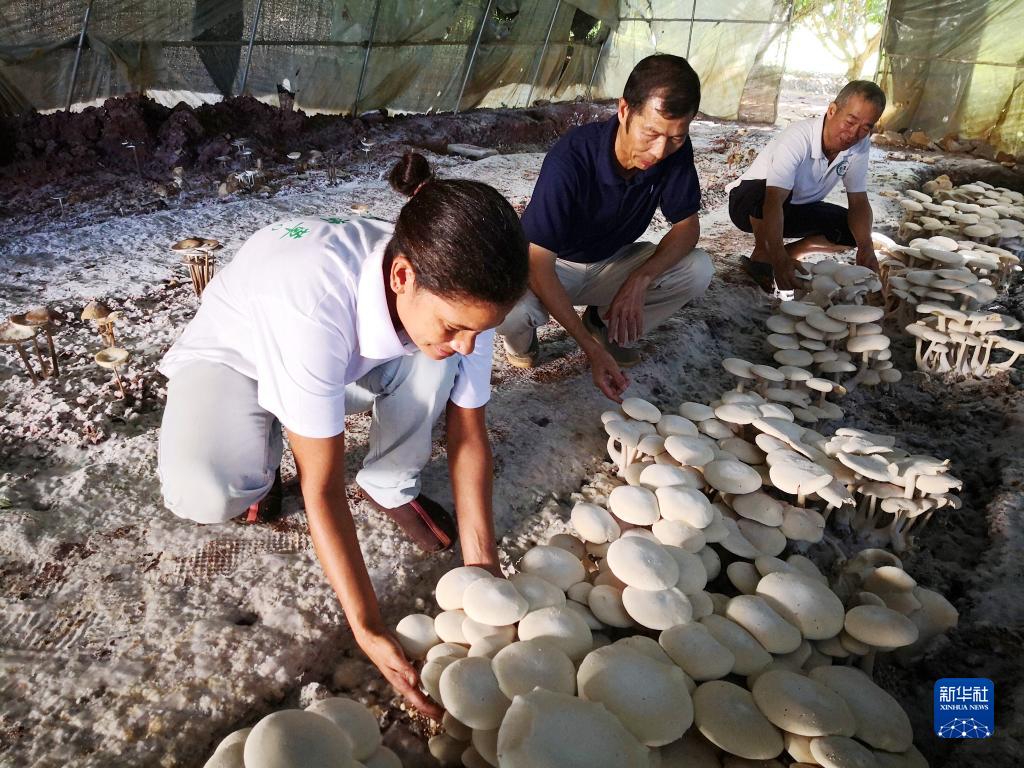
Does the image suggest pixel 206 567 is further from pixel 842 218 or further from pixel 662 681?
pixel 842 218

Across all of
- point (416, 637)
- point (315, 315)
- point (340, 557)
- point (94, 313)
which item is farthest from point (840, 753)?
point (94, 313)

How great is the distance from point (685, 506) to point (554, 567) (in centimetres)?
50

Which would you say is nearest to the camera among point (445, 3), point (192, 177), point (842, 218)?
point (842, 218)

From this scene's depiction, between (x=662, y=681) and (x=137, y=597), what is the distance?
5.31ft

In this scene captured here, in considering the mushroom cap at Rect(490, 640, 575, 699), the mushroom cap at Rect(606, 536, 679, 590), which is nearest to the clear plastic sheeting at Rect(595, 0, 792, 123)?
the mushroom cap at Rect(606, 536, 679, 590)

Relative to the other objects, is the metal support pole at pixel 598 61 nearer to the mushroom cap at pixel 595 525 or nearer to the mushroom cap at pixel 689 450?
the mushroom cap at pixel 689 450

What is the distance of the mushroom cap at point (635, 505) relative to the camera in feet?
6.89

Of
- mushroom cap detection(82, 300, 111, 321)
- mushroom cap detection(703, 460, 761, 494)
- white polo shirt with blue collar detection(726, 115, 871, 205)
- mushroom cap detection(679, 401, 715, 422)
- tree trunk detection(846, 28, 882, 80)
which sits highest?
tree trunk detection(846, 28, 882, 80)

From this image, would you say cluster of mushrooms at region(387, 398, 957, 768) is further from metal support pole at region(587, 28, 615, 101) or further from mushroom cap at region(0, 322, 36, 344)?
metal support pole at region(587, 28, 615, 101)

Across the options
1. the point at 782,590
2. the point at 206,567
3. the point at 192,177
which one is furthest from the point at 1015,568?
the point at 192,177

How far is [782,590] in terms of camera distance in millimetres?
1868

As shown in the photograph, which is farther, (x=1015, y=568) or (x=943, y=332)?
(x=943, y=332)

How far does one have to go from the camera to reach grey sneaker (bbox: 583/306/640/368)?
11.7ft

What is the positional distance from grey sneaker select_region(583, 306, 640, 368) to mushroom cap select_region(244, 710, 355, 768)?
2.49 meters
